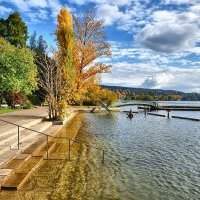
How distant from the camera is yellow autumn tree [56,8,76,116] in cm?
3916

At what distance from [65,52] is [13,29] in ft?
54.9

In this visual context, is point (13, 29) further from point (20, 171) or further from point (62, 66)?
point (20, 171)

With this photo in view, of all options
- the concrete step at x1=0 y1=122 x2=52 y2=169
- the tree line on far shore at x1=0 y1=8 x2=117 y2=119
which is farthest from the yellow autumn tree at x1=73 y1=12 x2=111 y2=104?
the concrete step at x1=0 y1=122 x2=52 y2=169

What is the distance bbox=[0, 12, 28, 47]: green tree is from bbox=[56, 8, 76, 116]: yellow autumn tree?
1363 centimetres

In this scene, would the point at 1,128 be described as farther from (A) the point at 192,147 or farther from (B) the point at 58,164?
(A) the point at 192,147

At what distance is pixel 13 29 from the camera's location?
57.6 meters

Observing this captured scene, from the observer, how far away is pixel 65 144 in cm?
2248

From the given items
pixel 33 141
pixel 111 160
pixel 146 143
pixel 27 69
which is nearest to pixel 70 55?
pixel 27 69

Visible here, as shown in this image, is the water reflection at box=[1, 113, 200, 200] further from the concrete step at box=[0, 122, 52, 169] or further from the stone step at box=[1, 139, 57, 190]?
the concrete step at box=[0, 122, 52, 169]

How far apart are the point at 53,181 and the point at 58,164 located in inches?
115

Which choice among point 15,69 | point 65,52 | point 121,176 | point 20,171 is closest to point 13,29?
point 65,52

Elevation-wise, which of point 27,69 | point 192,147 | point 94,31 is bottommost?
point 192,147

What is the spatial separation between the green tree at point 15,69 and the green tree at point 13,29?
13.2 metres

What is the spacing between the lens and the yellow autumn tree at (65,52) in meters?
39.2
